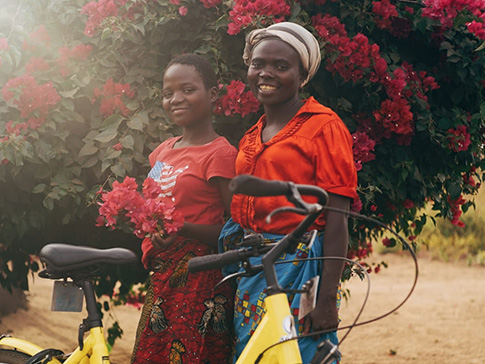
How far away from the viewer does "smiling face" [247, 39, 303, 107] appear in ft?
7.98

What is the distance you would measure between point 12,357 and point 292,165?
1.61 metres

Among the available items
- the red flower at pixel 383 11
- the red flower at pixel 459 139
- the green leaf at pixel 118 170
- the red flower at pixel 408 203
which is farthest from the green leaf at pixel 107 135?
the red flower at pixel 459 139

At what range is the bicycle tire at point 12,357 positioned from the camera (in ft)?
9.73

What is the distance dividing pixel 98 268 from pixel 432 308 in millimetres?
5789

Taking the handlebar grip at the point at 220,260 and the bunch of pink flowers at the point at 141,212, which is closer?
the handlebar grip at the point at 220,260

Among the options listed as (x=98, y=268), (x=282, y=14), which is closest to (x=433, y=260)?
(x=282, y=14)

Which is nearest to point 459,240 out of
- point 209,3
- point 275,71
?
point 209,3

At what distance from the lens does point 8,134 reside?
3.33m

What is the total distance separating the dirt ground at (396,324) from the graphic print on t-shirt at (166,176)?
116 inches

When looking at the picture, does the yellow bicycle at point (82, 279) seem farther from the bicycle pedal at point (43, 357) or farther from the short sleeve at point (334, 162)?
the short sleeve at point (334, 162)

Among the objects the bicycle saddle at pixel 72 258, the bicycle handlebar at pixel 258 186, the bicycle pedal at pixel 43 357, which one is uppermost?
the bicycle handlebar at pixel 258 186

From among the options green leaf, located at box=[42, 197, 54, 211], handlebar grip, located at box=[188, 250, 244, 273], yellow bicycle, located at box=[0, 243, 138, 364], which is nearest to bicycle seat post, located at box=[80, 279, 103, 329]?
yellow bicycle, located at box=[0, 243, 138, 364]

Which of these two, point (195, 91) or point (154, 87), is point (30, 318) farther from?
point (195, 91)

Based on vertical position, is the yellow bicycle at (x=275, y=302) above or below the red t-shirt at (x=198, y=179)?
below
